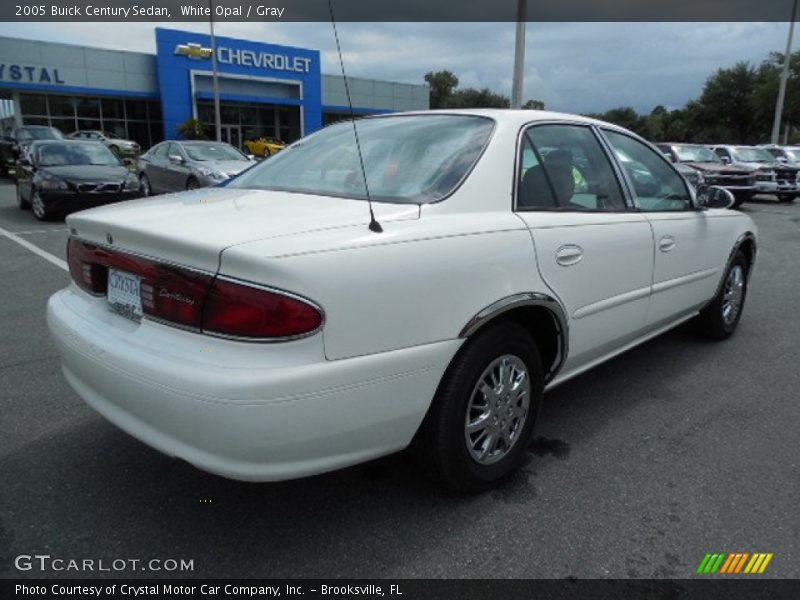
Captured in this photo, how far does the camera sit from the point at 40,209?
10859 mm

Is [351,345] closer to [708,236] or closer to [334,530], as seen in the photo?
A: [334,530]

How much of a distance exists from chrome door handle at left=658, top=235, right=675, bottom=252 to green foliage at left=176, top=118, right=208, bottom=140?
32.5m

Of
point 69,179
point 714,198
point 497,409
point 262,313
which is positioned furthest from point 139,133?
point 262,313

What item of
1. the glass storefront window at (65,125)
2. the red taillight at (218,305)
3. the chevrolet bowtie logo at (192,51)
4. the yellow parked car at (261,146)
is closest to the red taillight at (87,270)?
the red taillight at (218,305)

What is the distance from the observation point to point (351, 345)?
6.61 ft

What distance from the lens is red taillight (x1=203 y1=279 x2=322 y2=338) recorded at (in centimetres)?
192

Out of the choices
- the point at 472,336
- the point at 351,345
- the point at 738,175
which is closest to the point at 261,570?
the point at 351,345

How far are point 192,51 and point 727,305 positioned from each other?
35329 millimetres

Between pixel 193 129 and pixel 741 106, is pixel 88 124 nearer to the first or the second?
pixel 193 129

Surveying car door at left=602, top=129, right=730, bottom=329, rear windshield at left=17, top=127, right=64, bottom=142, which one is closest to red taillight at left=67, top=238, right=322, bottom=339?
car door at left=602, top=129, right=730, bottom=329

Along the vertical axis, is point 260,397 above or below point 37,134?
below

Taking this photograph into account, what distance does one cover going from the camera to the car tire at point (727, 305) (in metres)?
4.59

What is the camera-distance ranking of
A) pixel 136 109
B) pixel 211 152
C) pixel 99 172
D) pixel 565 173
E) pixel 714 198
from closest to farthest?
pixel 565 173
pixel 714 198
pixel 99 172
pixel 211 152
pixel 136 109

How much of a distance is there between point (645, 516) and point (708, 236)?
91.9 inches
